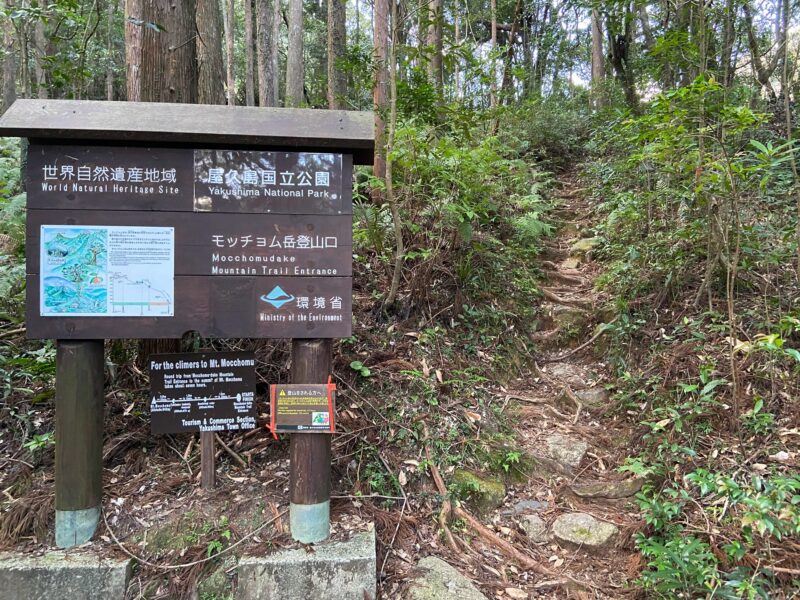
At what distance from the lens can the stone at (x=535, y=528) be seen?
378 centimetres

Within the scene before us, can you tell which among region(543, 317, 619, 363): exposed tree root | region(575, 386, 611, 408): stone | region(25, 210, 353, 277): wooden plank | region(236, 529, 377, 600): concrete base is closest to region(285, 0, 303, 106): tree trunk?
region(543, 317, 619, 363): exposed tree root

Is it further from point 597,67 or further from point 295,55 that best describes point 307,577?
point 597,67

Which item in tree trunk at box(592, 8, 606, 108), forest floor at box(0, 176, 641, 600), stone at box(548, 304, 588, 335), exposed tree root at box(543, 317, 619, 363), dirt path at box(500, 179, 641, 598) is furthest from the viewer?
tree trunk at box(592, 8, 606, 108)

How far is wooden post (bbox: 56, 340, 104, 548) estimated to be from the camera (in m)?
3.15

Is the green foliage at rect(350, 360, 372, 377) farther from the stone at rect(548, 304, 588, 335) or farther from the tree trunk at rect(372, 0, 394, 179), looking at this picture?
the stone at rect(548, 304, 588, 335)

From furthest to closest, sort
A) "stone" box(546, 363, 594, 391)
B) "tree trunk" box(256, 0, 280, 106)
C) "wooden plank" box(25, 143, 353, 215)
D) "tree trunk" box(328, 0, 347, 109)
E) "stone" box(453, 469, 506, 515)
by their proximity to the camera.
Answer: "tree trunk" box(256, 0, 280, 106), "tree trunk" box(328, 0, 347, 109), "stone" box(546, 363, 594, 391), "stone" box(453, 469, 506, 515), "wooden plank" box(25, 143, 353, 215)

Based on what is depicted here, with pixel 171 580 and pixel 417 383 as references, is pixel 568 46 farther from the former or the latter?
pixel 171 580

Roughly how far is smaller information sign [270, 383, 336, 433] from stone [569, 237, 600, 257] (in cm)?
586

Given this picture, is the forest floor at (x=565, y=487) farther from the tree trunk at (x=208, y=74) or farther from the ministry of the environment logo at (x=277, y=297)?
the tree trunk at (x=208, y=74)

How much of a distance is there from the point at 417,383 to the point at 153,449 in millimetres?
2223

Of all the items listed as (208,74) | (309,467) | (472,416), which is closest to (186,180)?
(309,467)

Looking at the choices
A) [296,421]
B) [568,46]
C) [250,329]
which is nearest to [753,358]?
[296,421]

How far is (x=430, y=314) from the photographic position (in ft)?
17.7

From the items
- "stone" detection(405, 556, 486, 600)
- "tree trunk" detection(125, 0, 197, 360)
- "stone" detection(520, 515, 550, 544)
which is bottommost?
"stone" detection(405, 556, 486, 600)
